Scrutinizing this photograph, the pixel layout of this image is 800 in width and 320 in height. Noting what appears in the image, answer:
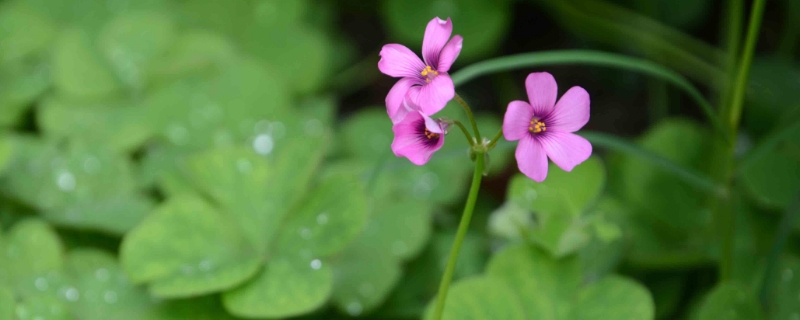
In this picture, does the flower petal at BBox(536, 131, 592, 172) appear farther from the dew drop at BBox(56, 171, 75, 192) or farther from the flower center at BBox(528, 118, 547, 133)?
the dew drop at BBox(56, 171, 75, 192)

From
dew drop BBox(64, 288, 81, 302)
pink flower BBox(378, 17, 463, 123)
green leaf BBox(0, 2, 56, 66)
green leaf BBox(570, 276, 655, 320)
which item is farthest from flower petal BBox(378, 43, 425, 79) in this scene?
green leaf BBox(0, 2, 56, 66)

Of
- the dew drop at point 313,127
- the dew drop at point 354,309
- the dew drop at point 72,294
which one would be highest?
the dew drop at point 313,127

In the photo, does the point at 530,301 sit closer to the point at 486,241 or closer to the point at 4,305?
the point at 486,241

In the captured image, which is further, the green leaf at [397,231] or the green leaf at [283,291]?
the green leaf at [397,231]

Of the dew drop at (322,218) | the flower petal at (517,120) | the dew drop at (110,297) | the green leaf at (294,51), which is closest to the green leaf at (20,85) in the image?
the green leaf at (294,51)

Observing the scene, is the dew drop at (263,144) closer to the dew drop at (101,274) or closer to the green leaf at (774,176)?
the dew drop at (101,274)

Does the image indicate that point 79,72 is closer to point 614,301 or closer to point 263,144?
point 263,144

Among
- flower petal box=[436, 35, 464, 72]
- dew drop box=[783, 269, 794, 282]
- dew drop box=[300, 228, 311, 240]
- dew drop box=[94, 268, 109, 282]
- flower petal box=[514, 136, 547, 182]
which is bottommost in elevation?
dew drop box=[783, 269, 794, 282]

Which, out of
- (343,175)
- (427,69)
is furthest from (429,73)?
(343,175)
